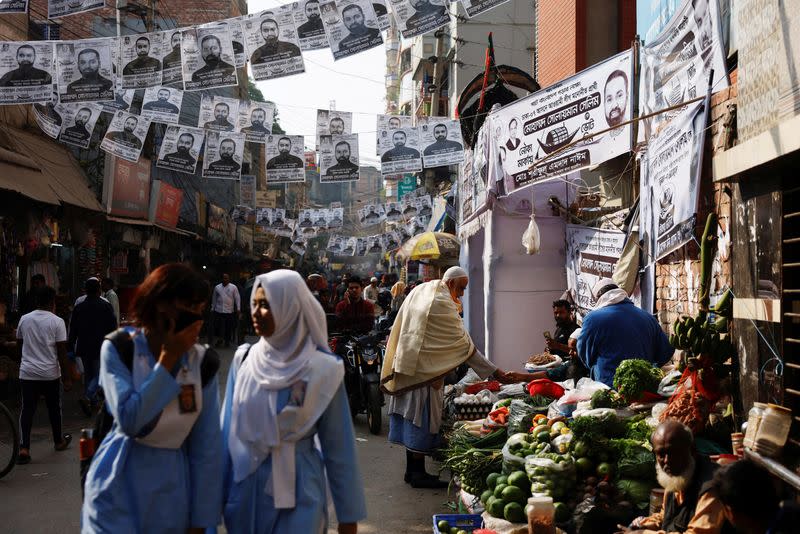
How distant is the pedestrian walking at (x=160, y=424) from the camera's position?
294 cm

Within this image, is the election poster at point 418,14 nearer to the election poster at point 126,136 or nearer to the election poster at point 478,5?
the election poster at point 478,5

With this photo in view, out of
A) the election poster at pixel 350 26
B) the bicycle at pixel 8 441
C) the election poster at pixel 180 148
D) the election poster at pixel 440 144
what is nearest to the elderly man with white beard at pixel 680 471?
the bicycle at pixel 8 441

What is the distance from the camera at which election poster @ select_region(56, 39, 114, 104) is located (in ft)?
42.1

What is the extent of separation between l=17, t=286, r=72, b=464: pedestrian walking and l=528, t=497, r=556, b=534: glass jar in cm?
565

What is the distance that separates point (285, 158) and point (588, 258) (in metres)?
9.17

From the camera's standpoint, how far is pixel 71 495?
23.0 feet

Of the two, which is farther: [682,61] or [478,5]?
[478,5]

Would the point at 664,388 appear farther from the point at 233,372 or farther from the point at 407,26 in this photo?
the point at 407,26

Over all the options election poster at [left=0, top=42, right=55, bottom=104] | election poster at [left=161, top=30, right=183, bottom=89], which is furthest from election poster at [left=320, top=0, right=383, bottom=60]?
election poster at [left=0, top=42, right=55, bottom=104]

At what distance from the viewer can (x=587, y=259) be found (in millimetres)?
10711

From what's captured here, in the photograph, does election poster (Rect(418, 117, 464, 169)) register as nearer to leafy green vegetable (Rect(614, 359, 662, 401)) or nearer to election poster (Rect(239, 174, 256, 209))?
leafy green vegetable (Rect(614, 359, 662, 401))

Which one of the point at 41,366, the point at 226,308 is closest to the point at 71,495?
the point at 41,366

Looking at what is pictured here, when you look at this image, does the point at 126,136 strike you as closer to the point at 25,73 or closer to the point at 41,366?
the point at 25,73

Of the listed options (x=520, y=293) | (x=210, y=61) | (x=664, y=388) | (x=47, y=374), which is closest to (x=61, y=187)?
(x=210, y=61)
